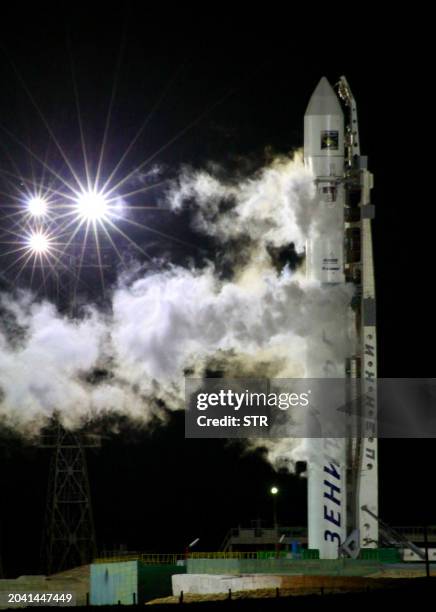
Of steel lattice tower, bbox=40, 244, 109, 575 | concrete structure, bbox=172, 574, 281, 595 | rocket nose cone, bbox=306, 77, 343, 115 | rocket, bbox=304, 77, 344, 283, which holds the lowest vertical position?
concrete structure, bbox=172, 574, 281, 595

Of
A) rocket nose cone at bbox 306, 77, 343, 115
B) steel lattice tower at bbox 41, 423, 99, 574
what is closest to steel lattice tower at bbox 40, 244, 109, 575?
steel lattice tower at bbox 41, 423, 99, 574

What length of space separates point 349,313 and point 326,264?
280 centimetres

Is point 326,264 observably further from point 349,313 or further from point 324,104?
point 324,104

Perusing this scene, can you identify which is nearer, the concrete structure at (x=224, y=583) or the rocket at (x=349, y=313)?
the concrete structure at (x=224, y=583)

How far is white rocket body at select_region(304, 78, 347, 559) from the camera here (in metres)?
68.1

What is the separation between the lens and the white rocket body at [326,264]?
68.1 m

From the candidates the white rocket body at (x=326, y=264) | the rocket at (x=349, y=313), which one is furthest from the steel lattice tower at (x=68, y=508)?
the rocket at (x=349, y=313)

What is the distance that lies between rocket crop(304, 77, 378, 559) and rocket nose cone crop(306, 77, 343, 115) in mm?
48

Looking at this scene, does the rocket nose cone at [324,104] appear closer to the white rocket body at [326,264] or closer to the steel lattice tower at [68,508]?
the white rocket body at [326,264]

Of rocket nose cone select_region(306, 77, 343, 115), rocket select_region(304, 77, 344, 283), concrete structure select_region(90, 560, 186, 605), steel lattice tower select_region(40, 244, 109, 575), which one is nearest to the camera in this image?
concrete structure select_region(90, 560, 186, 605)

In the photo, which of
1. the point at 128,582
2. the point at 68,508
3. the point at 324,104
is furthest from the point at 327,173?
the point at 68,508

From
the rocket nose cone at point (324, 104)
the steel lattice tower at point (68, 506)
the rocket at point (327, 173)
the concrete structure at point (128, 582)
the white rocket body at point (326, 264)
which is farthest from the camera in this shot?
the steel lattice tower at point (68, 506)

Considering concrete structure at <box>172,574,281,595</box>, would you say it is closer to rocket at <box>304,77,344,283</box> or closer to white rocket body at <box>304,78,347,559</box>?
white rocket body at <box>304,78,347,559</box>

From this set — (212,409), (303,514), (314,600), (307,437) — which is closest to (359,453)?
(307,437)
